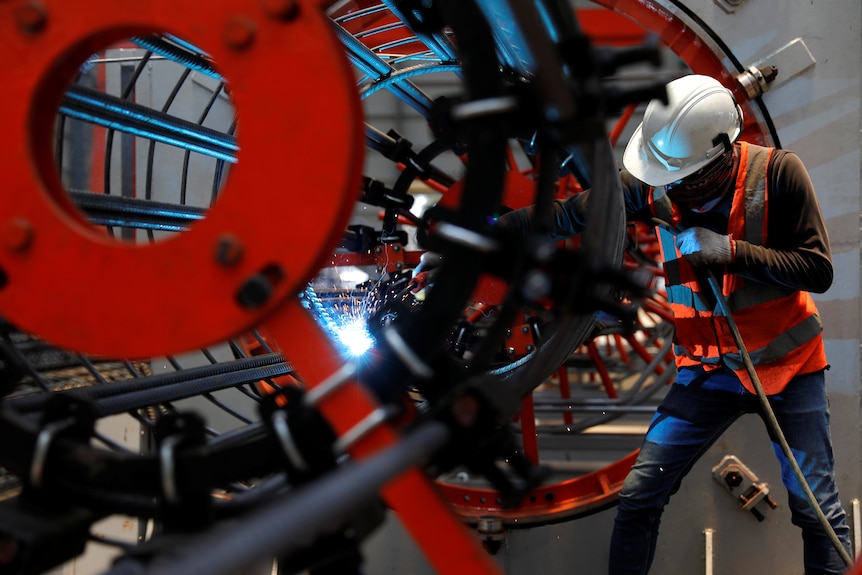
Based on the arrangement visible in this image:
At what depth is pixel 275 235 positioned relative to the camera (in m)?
1.01

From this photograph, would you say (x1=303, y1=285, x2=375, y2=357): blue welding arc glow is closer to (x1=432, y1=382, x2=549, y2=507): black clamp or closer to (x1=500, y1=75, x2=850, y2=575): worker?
(x1=500, y1=75, x2=850, y2=575): worker

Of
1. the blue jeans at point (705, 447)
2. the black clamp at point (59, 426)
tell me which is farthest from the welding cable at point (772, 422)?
the black clamp at point (59, 426)

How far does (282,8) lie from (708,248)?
1428mm

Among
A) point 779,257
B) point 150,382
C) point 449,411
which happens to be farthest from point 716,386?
Answer: point 150,382

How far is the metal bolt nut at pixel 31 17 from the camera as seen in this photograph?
1055 mm

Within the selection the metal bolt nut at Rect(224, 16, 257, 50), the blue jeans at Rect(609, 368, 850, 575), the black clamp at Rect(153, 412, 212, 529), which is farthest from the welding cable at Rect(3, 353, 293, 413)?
the blue jeans at Rect(609, 368, 850, 575)

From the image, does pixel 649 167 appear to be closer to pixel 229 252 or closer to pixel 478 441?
pixel 478 441

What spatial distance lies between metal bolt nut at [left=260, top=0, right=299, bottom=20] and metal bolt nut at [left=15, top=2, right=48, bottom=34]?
35cm

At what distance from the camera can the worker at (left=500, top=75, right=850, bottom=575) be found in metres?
2.03

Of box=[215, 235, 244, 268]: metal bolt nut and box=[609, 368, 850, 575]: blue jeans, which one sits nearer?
box=[215, 235, 244, 268]: metal bolt nut

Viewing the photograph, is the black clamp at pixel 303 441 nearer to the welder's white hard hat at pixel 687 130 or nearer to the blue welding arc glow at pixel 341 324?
the blue welding arc glow at pixel 341 324

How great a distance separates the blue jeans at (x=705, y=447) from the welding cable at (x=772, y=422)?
2.0 inches

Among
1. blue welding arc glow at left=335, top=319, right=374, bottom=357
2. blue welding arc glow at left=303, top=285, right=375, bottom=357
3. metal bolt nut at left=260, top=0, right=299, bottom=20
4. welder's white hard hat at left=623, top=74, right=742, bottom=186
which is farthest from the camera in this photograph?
blue welding arc glow at left=303, top=285, right=375, bottom=357

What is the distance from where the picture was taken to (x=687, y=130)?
2.06 metres
